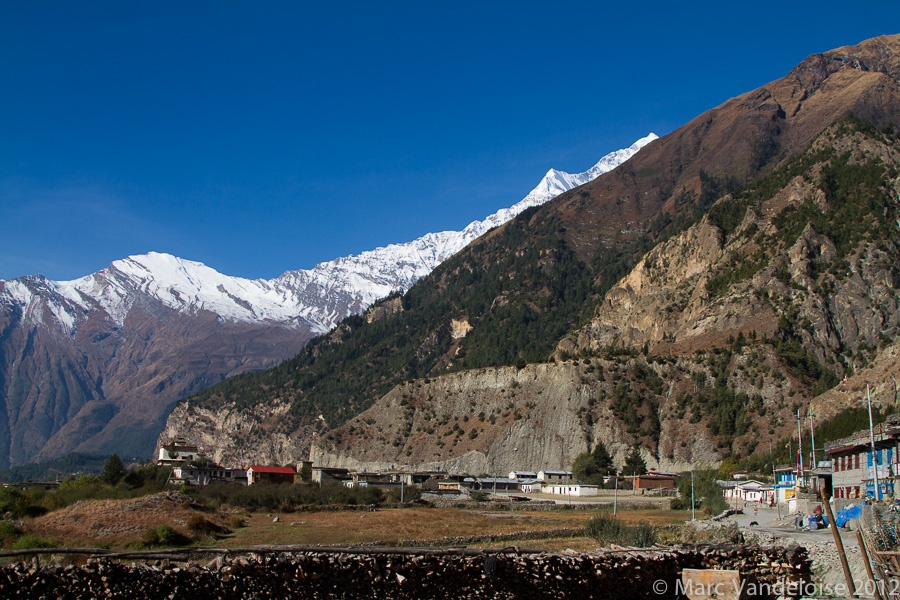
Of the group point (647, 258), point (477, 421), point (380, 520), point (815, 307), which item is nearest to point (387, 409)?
point (477, 421)

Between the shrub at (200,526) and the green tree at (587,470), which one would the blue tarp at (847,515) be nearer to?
the shrub at (200,526)

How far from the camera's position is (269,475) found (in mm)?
114500

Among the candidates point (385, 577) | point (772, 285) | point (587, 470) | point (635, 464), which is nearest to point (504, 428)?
point (587, 470)

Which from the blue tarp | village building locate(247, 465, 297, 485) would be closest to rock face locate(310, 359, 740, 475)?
village building locate(247, 465, 297, 485)

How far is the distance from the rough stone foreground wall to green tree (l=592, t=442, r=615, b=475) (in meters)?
96.3

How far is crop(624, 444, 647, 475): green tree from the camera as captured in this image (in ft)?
377

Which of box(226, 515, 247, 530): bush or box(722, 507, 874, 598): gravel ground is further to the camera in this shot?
box(226, 515, 247, 530): bush

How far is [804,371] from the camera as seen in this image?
118750mm

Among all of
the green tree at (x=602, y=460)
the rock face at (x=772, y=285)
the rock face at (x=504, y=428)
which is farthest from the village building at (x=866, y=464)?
the rock face at (x=772, y=285)

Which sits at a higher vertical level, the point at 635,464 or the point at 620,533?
the point at 620,533

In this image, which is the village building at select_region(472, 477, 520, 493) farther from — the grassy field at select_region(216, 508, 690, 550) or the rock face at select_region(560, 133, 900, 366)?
the rock face at select_region(560, 133, 900, 366)

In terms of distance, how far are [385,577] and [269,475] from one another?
98351 millimetres

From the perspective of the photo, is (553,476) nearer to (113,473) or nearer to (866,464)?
(113,473)

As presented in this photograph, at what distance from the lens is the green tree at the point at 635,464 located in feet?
377
